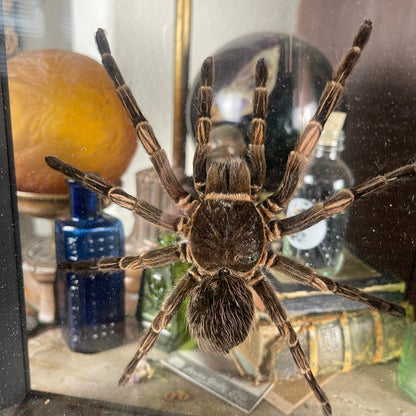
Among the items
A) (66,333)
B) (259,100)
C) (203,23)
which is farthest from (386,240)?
(66,333)

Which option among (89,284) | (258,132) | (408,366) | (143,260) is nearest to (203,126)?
(258,132)

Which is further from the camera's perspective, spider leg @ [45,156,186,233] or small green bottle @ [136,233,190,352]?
small green bottle @ [136,233,190,352]

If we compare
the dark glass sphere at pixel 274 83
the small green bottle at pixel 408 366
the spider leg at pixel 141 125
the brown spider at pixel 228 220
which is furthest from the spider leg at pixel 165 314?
the small green bottle at pixel 408 366

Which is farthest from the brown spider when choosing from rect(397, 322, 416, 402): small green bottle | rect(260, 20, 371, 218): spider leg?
rect(397, 322, 416, 402): small green bottle

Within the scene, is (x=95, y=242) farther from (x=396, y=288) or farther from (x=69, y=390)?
(x=396, y=288)

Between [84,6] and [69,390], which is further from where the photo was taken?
[69,390]

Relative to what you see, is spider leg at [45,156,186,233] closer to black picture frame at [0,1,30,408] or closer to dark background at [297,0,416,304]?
black picture frame at [0,1,30,408]
